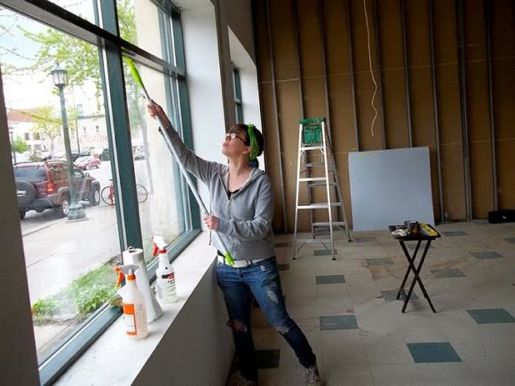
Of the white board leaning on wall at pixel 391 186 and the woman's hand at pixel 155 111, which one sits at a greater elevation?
the woman's hand at pixel 155 111

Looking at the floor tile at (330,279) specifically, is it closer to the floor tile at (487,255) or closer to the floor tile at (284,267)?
the floor tile at (284,267)

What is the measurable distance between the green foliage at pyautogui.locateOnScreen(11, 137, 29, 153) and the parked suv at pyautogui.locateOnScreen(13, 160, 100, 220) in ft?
0.15

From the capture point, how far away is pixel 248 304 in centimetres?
245

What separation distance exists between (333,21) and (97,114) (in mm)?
5069

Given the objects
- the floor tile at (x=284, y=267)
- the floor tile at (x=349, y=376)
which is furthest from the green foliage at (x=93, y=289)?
the floor tile at (x=284, y=267)

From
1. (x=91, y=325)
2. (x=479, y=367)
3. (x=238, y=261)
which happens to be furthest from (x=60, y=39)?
(x=479, y=367)

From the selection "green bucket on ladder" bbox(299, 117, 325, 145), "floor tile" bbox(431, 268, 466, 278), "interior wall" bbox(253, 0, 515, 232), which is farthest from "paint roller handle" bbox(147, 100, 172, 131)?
"interior wall" bbox(253, 0, 515, 232)

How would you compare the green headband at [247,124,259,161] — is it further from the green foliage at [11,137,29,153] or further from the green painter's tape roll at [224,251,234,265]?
the green foliage at [11,137,29,153]

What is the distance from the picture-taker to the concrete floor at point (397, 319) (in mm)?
2666

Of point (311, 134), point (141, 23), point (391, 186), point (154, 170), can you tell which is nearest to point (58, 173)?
point (154, 170)

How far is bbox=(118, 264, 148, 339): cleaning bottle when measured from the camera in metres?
1.57

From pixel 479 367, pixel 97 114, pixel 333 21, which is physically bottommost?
pixel 479 367

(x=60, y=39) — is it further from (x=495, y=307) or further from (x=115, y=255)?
(x=495, y=307)

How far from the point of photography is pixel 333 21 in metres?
6.34
